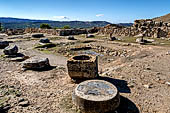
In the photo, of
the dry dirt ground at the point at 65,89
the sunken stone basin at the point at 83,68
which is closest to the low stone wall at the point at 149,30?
the dry dirt ground at the point at 65,89

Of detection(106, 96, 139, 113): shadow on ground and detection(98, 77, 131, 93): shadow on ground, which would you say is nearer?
detection(106, 96, 139, 113): shadow on ground

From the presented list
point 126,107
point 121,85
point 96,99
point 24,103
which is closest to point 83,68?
point 121,85

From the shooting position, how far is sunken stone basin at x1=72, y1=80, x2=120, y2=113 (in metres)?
4.11

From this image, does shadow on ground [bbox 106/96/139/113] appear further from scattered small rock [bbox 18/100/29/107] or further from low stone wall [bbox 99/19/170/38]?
low stone wall [bbox 99/19/170/38]

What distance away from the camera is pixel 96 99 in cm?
417

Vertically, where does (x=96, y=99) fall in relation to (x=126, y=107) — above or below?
above

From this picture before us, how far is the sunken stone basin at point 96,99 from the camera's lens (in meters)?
4.11

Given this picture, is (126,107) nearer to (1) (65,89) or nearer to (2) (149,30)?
(1) (65,89)

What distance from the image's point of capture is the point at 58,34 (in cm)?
2766

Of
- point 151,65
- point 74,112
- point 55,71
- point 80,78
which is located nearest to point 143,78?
point 151,65

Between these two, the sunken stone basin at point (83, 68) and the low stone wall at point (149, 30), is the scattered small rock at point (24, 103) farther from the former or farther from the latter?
the low stone wall at point (149, 30)

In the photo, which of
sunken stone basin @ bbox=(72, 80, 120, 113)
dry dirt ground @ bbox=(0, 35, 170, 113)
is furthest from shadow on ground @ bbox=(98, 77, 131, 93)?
sunken stone basin @ bbox=(72, 80, 120, 113)

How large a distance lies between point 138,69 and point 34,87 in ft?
17.8

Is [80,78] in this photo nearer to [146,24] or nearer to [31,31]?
[146,24]
